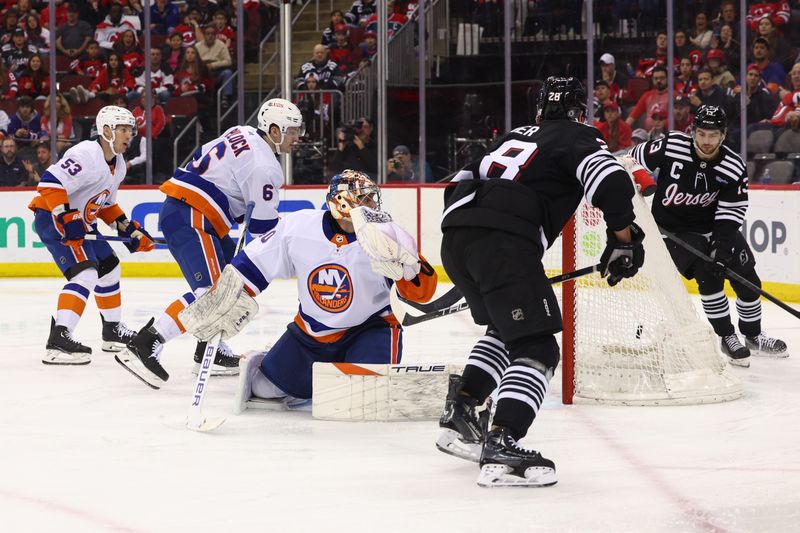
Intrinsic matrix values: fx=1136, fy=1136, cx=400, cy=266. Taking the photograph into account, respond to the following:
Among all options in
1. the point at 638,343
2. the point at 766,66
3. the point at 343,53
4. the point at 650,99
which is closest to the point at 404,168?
the point at 343,53

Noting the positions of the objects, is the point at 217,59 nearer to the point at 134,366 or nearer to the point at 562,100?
the point at 134,366

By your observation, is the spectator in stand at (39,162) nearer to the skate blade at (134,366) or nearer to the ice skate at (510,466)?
the skate blade at (134,366)

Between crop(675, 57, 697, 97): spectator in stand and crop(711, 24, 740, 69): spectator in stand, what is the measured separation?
213 millimetres

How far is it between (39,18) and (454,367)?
784 centimetres

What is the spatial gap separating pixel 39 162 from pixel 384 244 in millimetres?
6141

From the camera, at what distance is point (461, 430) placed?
2779 mm

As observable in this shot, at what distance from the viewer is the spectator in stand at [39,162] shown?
330 inches

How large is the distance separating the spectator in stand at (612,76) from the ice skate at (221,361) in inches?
179

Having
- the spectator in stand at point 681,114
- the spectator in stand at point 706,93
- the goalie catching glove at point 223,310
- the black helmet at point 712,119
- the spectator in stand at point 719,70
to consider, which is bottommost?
the goalie catching glove at point 223,310

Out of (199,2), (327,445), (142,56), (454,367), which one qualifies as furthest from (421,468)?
(199,2)

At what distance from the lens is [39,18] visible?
10031mm

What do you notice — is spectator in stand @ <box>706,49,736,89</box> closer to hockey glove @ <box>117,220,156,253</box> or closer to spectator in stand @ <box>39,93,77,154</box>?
hockey glove @ <box>117,220,156,253</box>

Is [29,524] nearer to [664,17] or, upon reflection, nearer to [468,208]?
[468,208]

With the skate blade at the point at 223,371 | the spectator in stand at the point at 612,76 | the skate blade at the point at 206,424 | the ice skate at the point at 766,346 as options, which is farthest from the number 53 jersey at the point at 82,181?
the spectator in stand at the point at 612,76
